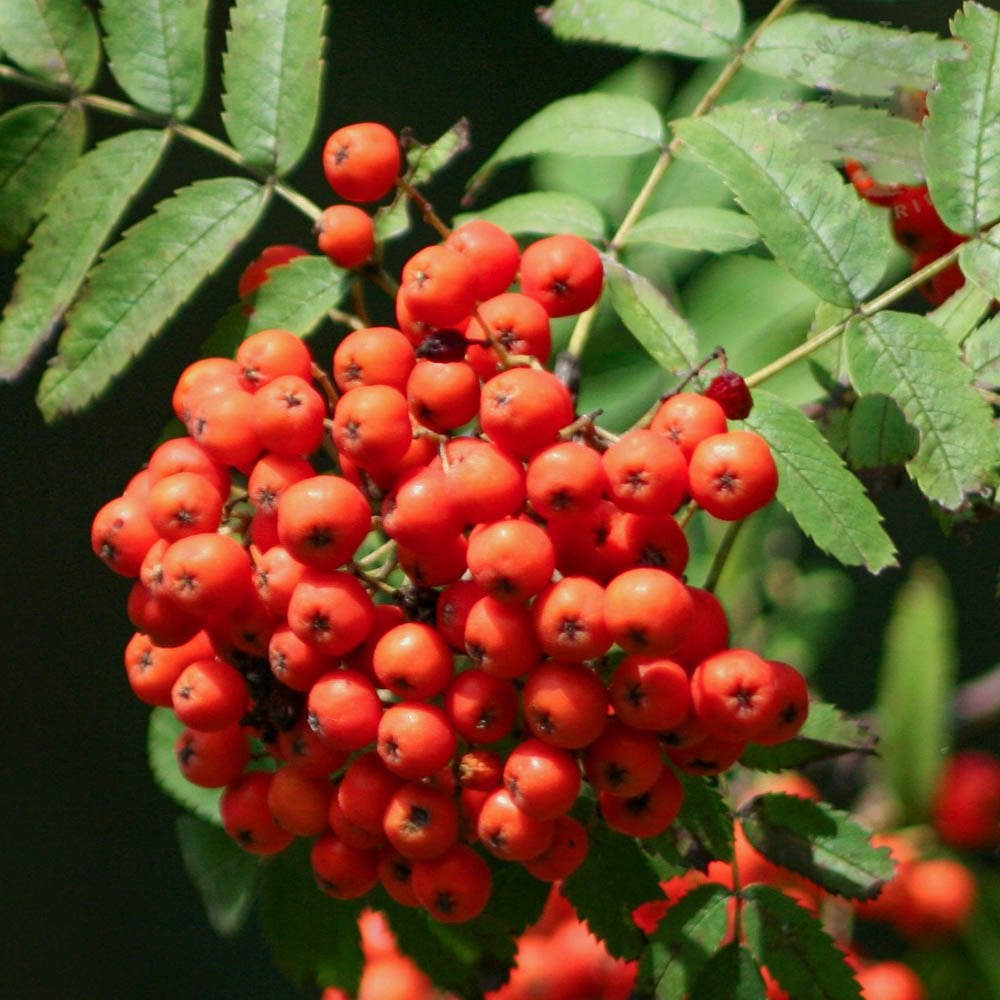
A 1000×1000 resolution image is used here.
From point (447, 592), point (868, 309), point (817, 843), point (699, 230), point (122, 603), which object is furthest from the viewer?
point (122, 603)

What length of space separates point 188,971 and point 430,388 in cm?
210

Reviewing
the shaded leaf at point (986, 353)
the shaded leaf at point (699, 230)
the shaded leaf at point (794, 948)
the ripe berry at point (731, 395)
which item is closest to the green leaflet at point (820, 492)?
the ripe berry at point (731, 395)

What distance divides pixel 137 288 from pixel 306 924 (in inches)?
26.3

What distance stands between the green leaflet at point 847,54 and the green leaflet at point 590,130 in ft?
0.44

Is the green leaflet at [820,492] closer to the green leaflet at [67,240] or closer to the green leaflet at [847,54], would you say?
the green leaflet at [847,54]

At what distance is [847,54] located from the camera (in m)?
1.36

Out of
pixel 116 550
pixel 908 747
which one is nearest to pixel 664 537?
pixel 116 550

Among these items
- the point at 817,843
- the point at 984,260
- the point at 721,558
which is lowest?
the point at 817,843

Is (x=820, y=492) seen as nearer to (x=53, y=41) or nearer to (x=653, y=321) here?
(x=653, y=321)

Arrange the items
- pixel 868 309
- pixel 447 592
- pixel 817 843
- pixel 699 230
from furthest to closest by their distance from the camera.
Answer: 1. pixel 699 230
2. pixel 817 843
3. pixel 868 309
4. pixel 447 592

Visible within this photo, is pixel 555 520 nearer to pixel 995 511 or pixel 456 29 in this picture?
pixel 995 511

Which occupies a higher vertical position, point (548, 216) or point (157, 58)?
point (157, 58)

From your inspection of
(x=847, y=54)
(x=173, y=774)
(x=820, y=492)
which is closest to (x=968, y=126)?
(x=847, y=54)

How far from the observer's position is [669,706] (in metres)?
1.05
